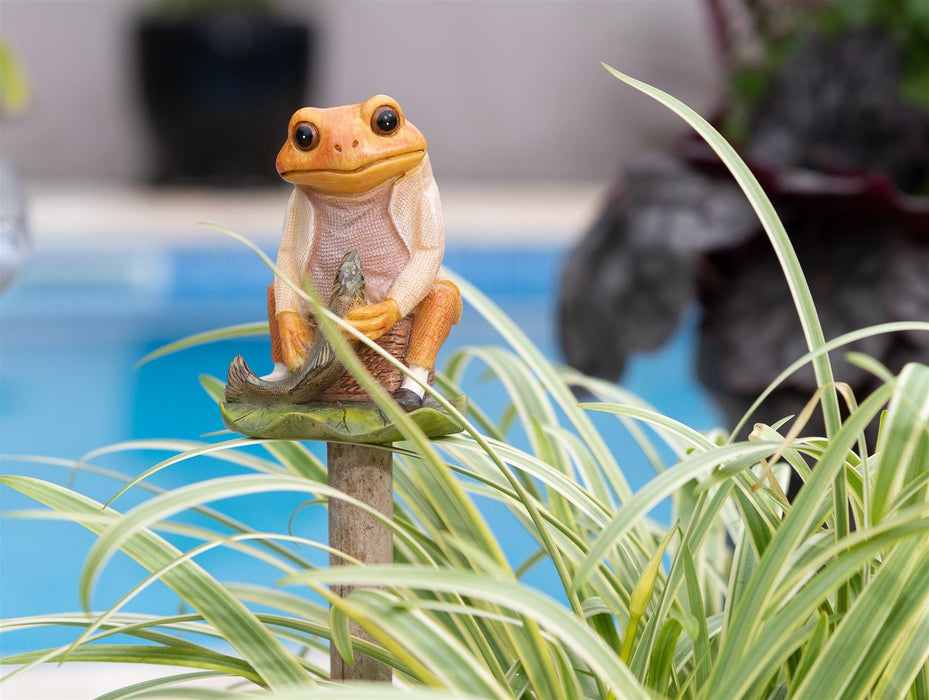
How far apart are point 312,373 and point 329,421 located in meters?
0.03

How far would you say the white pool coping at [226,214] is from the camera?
430 centimetres

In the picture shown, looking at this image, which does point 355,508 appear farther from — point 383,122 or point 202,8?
point 202,8

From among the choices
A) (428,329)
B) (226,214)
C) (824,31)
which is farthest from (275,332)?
(226,214)

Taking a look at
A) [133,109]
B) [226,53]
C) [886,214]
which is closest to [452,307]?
[886,214]

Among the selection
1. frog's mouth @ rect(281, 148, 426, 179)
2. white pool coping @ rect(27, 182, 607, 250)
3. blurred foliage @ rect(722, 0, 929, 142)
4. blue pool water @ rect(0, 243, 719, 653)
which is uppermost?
blurred foliage @ rect(722, 0, 929, 142)

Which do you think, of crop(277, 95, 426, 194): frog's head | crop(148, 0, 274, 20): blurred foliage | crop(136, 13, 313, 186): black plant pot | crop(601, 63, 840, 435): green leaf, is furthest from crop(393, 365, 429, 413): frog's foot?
A: crop(148, 0, 274, 20): blurred foliage

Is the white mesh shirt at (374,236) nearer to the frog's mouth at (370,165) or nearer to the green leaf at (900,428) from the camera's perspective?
the frog's mouth at (370,165)

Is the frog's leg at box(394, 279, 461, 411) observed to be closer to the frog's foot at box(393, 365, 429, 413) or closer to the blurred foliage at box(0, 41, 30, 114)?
the frog's foot at box(393, 365, 429, 413)

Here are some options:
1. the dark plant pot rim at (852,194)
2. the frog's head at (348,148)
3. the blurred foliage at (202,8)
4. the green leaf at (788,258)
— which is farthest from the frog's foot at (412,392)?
the blurred foliage at (202,8)

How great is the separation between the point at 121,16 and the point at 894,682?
19.8ft

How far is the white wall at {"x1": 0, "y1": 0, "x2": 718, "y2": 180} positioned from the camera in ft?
19.2

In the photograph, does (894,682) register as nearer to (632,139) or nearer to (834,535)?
(834,535)

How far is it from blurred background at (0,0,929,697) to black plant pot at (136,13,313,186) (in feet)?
0.04

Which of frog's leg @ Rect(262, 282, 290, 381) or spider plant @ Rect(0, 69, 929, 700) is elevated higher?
frog's leg @ Rect(262, 282, 290, 381)
